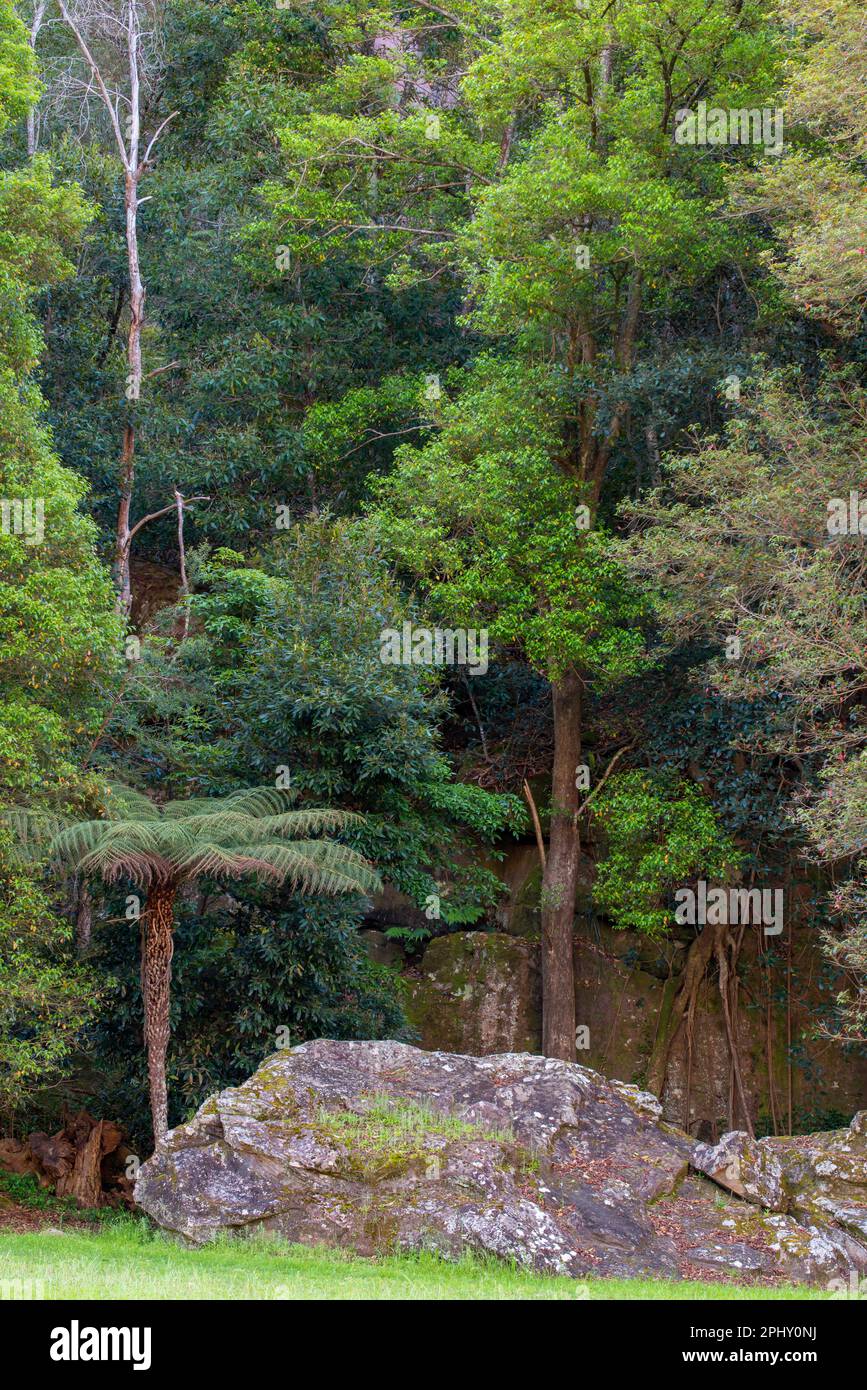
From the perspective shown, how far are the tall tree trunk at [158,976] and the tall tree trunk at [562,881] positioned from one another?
26.4 ft

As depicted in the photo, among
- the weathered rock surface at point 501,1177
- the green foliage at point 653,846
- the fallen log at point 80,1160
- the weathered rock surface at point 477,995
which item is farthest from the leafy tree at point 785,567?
the fallen log at point 80,1160

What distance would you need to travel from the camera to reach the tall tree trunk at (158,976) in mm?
14219

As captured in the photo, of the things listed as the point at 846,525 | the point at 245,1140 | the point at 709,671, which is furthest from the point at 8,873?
the point at 846,525

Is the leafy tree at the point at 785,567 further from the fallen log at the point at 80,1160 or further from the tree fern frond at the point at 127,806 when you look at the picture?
the fallen log at the point at 80,1160

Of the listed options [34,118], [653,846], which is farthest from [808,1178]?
[34,118]

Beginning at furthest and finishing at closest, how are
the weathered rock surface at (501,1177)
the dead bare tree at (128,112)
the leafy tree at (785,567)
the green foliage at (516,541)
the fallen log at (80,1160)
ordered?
the dead bare tree at (128,112) → the green foliage at (516,541) → the fallen log at (80,1160) → the leafy tree at (785,567) → the weathered rock surface at (501,1177)

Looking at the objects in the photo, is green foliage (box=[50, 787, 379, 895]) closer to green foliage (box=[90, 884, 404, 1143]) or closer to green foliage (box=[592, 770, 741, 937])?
green foliage (box=[90, 884, 404, 1143])

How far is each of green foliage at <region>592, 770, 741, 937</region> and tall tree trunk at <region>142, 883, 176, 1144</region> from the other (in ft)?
25.2

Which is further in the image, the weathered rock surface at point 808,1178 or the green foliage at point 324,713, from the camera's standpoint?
the green foliage at point 324,713

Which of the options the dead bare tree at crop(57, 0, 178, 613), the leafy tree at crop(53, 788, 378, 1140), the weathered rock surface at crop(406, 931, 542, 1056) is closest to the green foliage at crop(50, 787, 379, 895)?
the leafy tree at crop(53, 788, 378, 1140)

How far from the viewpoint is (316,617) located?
16922 mm

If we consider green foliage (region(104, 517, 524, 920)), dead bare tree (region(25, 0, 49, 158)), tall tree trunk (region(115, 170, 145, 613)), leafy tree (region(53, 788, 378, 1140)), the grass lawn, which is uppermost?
dead bare tree (region(25, 0, 49, 158))

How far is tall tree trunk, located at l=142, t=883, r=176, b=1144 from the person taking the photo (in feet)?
46.6

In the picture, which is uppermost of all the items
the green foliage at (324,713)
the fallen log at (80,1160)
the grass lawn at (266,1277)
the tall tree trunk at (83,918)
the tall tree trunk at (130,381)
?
the tall tree trunk at (130,381)
